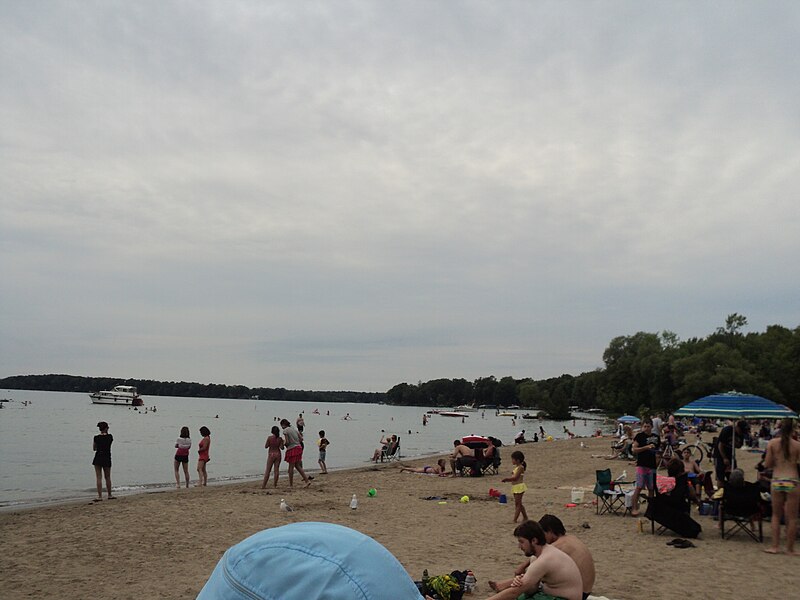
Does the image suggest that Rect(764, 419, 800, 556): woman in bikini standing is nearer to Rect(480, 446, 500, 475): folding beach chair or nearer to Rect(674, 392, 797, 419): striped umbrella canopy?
Rect(674, 392, 797, 419): striped umbrella canopy

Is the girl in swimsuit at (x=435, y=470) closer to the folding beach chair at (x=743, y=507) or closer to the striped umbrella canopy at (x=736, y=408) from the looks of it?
the striped umbrella canopy at (x=736, y=408)

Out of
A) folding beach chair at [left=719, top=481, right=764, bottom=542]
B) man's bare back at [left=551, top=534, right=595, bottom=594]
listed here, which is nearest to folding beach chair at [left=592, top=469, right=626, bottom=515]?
folding beach chair at [left=719, top=481, right=764, bottom=542]

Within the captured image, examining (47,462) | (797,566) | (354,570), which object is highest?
(354,570)

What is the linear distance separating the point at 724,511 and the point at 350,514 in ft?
21.5

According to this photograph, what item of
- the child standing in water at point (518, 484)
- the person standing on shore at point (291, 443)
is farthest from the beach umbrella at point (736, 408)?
the person standing on shore at point (291, 443)

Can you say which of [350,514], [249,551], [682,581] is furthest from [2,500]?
[249,551]

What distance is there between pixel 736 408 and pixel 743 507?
231cm

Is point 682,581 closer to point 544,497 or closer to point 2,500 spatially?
point 544,497

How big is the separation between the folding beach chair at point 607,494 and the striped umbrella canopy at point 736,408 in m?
1.82

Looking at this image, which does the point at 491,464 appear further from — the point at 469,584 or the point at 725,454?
the point at 469,584

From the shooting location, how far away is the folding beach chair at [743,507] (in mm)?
9578

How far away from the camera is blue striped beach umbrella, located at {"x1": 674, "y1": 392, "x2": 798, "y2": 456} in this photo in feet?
36.4

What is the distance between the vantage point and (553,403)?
391 feet

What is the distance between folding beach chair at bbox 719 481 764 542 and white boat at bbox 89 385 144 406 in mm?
117816
